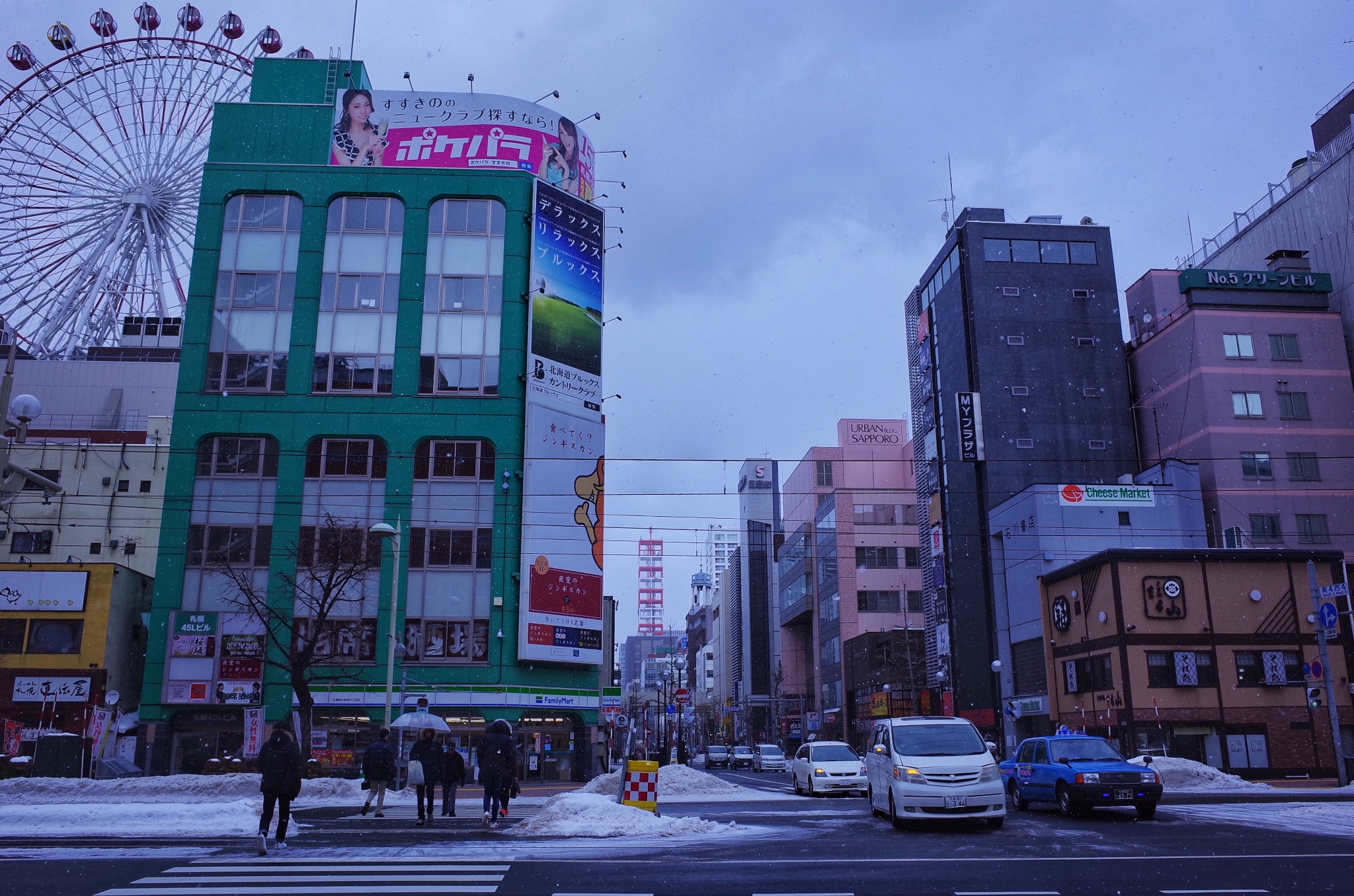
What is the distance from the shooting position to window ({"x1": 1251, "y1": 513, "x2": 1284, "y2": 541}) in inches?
2244

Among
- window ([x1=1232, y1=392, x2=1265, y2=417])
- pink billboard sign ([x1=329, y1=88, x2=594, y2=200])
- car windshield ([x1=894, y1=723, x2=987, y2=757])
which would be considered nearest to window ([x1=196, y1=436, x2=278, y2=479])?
pink billboard sign ([x1=329, y1=88, x2=594, y2=200])

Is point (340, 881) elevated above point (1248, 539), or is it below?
below

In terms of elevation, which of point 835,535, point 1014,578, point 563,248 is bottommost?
point 1014,578

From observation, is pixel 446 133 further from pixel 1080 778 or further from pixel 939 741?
pixel 1080 778

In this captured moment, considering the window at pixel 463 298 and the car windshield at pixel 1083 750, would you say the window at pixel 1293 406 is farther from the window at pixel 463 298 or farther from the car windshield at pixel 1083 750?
the car windshield at pixel 1083 750

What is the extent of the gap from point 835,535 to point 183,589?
188ft

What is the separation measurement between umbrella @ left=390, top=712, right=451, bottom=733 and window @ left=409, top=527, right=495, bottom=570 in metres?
22.2

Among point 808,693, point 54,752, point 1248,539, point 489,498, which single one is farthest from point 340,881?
point 808,693

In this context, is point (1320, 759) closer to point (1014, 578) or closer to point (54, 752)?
point (1014, 578)

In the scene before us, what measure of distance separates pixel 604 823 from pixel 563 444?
33.5 metres

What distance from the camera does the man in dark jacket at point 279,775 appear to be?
14.9 meters

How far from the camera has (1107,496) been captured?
5603 cm

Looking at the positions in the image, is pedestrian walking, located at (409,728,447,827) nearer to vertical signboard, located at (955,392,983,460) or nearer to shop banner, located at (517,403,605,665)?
shop banner, located at (517,403,605,665)

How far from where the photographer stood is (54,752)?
28547mm
